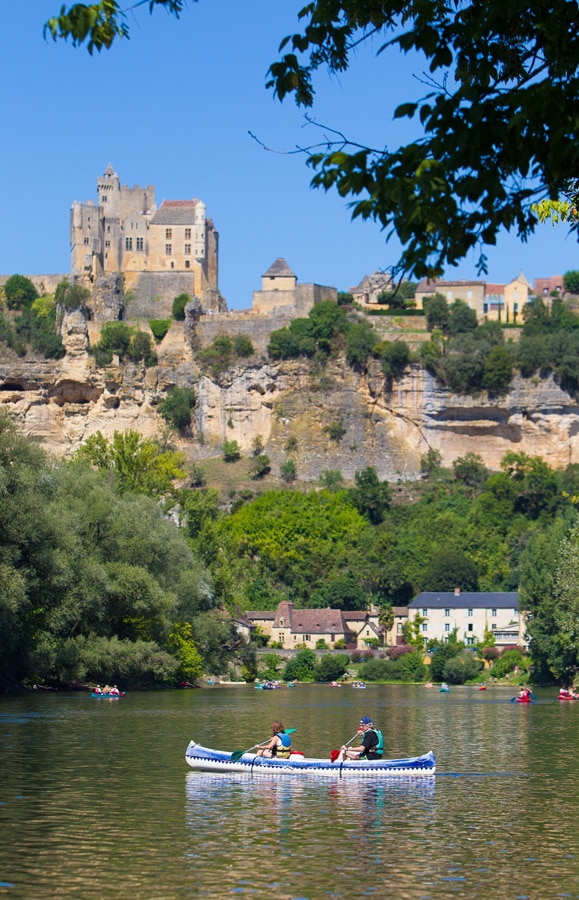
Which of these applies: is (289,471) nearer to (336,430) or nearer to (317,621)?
(336,430)

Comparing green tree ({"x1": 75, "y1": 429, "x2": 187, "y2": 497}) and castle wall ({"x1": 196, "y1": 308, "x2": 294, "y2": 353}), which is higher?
castle wall ({"x1": 196, "y1": 308, "x2": 294, "y2": 353})

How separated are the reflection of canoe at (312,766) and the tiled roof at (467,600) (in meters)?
69.1

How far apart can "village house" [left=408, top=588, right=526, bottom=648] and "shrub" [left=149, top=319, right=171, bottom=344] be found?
106 feet

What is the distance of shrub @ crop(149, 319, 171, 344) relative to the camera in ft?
375

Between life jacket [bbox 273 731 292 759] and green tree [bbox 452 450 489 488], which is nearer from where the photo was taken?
life jacket [bbox 273 731 292 759]

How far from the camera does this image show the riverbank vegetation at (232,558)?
44094 millimetres

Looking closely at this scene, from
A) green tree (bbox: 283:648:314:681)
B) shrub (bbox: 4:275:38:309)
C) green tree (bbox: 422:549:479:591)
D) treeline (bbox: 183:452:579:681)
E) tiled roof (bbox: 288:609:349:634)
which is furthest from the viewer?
shrub (bbox: 4:275:38:309)

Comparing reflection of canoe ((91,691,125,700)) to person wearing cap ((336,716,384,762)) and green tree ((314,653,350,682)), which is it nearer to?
person wearing cap ((336,716,384,762))

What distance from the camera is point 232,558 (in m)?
80.5

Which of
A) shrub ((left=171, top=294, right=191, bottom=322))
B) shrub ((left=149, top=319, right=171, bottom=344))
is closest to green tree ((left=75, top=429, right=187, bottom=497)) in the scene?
shrub ((left=149, top=319, right=171, bottom=344))

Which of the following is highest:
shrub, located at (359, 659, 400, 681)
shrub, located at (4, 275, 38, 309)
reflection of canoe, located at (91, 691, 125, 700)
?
shrub, located at (4, 275, 38, 309)

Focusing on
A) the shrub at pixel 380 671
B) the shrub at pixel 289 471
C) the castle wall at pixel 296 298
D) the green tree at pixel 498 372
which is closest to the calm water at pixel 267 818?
the shrub at pixel 380 671

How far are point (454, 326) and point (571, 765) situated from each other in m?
86.3

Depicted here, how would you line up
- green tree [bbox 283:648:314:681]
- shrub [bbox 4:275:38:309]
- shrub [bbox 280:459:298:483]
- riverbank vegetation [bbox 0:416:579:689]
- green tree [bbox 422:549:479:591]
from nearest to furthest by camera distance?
riverbank vegetation [bbox 0:416:579:689]
green tree [bbox 283:648:314:681]
green tree [bbox 422:549:479:591]
shrub [bbox 280:459:298:483]
shrub [bbox 4:275:38:309]
